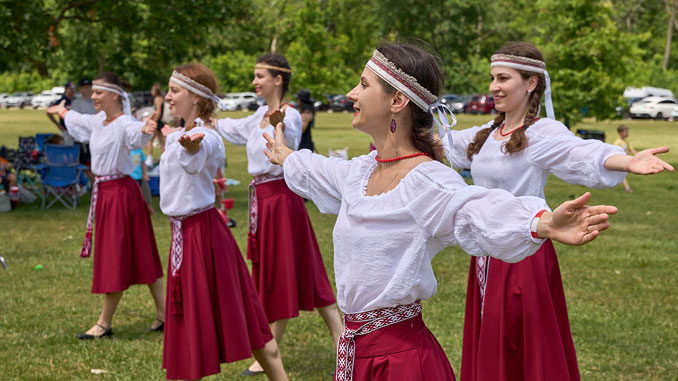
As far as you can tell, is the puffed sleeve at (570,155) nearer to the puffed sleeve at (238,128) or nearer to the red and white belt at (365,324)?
the red and white belt at (365,324)

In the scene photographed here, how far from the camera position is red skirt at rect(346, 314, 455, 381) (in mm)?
3068

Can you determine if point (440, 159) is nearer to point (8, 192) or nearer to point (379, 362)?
point (379, 362)

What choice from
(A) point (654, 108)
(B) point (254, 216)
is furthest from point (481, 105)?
(B) point (254, 216)

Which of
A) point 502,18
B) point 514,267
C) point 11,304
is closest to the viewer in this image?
point 514,267

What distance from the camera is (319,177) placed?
11.7 feet

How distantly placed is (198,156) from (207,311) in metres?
0.96

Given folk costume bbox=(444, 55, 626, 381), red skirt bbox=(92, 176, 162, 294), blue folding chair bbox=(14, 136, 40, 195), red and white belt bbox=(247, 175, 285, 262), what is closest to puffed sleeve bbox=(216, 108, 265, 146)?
red and white belt bbox=(247, 175, 285, 262)

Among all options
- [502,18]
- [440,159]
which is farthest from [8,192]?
[502,18]

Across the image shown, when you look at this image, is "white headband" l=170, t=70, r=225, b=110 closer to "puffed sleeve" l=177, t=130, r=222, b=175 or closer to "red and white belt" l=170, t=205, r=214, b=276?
"puffed sleeve" l=177, t=130, r=222, b=175

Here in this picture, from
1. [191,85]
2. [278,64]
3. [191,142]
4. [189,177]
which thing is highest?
[278,64]

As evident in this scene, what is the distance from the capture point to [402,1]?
211ft

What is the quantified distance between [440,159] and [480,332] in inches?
63.1

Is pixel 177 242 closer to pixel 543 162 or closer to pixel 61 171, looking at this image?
pixel 543 162

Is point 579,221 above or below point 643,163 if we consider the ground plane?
below
